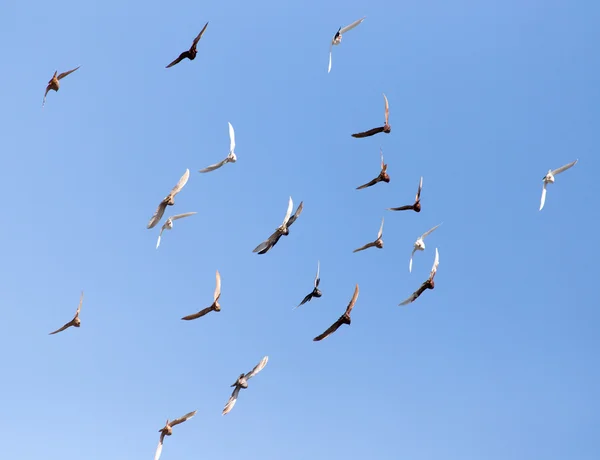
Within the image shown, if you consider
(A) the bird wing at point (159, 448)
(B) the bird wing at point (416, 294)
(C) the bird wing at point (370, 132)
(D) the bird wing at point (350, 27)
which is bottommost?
(A) the bird wing at point (159, 448)

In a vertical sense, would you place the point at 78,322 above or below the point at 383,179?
below

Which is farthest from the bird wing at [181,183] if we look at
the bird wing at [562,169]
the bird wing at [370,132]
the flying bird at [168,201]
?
the bird wing at [562,169]

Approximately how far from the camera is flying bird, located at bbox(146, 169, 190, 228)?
4203 cm

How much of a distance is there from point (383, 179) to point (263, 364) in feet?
29.4

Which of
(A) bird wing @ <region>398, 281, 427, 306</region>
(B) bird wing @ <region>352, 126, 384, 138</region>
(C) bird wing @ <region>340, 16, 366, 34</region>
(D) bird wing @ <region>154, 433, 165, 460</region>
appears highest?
(C) bird wing @ <region>340, 16, 366, 34</region>

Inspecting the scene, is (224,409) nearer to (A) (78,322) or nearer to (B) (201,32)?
(A) (78,322)

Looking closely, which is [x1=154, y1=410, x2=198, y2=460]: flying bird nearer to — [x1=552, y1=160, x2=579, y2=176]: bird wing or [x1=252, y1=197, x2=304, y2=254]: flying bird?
[x1=252, y1=197, x2=304, y2=254]: flying bird

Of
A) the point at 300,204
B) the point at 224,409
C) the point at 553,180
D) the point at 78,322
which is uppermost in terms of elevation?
the point at 553,180

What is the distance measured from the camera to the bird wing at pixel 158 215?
42.2 meters

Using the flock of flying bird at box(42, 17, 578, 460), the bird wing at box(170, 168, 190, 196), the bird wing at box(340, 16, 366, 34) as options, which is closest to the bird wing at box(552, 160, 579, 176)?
the flock of flying bird at box(42, 17, 578, 460)

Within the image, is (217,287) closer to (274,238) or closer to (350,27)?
(274,238)

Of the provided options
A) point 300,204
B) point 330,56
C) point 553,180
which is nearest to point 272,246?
point 300,204

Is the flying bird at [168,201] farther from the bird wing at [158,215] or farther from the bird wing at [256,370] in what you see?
the bird wing at [256,370]

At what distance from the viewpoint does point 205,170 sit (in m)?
43.3
